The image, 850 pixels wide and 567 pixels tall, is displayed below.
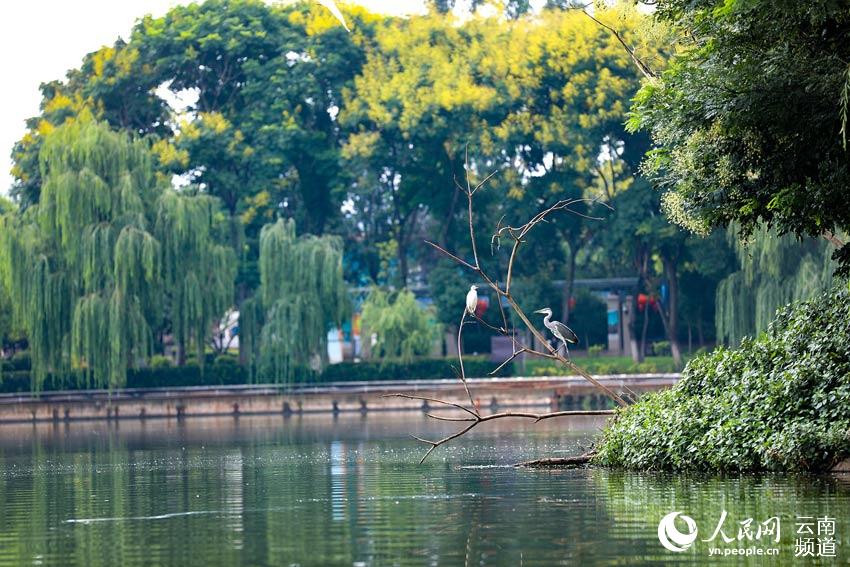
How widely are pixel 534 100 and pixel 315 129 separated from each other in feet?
29.1

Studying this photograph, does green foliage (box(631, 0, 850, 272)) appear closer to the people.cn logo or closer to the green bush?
the green bush

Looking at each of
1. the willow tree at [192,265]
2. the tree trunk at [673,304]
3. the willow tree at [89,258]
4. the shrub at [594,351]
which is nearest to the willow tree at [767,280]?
the tree trunk at [673,304]

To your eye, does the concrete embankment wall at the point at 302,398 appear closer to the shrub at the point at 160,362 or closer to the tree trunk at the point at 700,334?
the shrub at the point at 160,362

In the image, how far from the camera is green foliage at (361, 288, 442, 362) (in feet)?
164

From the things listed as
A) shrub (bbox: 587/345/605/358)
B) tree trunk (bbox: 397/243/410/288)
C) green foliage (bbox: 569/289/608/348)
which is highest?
tree trunk (bbox: 397/243/410/288)

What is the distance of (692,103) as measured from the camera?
50.6ft

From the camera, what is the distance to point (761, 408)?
17531 mm

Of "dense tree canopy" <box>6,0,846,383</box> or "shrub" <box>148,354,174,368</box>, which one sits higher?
"dense tree canopy" <box>6,0,846,383</box>

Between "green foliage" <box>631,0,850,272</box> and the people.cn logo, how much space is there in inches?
158

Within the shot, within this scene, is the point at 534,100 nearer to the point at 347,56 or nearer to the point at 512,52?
the point at 512,52

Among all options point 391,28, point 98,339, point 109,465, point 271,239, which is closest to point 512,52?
point 391,28

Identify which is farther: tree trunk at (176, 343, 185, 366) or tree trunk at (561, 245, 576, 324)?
tree trunk at (561, 245, 576, 324)

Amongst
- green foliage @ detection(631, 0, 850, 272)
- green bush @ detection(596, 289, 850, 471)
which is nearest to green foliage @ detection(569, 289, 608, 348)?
green bush @ detection(596, 289, 850, 471)

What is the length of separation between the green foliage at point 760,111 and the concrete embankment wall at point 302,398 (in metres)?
28.9
